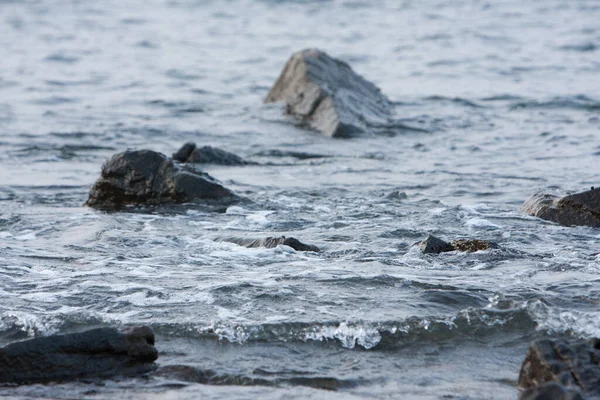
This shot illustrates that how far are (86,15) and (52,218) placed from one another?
68.8 ft

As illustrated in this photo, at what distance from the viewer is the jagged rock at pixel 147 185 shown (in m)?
8.38

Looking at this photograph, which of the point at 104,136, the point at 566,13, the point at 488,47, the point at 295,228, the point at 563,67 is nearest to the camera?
the point at 295,228

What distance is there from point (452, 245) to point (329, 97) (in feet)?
20.0

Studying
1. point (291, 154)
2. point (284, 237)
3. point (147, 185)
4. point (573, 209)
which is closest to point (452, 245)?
point (284, 237)

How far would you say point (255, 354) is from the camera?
15.7ft

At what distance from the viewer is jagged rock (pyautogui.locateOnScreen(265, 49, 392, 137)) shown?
12.0m

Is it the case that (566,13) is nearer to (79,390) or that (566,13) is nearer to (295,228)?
(295,228)

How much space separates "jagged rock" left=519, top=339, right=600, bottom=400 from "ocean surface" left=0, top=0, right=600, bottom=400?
0.22 metres

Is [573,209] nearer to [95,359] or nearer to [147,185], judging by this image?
[147,185]

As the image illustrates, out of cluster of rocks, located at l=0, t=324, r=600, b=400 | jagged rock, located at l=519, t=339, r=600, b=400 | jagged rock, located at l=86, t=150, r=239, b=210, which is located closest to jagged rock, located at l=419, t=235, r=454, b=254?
cluster of rocks, located at l=0, t=324, r=600, b=400

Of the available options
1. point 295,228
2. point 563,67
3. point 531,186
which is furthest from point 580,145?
point 563,67

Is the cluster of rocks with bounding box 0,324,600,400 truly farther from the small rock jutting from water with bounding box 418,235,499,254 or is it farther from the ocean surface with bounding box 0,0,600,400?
the small rock jutting from water with bounding box 418,235,499,254

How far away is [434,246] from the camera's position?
6473 mm

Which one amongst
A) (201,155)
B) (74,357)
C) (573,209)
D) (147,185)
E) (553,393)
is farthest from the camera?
(201,155)
